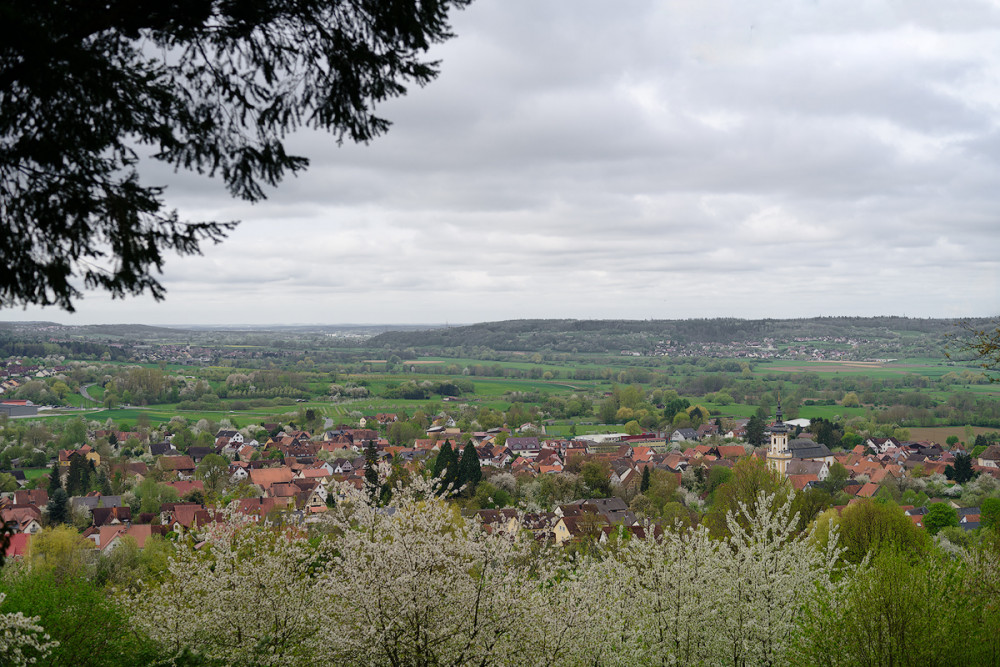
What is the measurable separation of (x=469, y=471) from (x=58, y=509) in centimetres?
2081

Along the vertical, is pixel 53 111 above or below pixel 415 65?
below

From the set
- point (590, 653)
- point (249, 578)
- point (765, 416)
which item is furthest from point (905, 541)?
point (765, 416)

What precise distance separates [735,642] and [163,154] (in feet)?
27.5

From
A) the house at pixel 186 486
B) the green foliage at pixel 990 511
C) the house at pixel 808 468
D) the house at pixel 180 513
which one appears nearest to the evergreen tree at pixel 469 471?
the house at pixel 180 513

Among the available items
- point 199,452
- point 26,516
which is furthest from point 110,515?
point 199,452

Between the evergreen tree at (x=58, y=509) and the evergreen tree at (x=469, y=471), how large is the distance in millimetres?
19830

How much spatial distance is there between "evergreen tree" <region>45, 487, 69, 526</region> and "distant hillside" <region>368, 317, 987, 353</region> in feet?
483

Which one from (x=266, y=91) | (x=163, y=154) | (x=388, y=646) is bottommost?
(x=388, y=646)

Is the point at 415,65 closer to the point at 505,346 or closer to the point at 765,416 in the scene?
the point at 765,416

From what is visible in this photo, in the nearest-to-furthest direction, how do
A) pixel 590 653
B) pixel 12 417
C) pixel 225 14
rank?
pixel 225 14 < pixel 590 653 < pixel 12 417

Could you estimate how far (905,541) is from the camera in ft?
78.4

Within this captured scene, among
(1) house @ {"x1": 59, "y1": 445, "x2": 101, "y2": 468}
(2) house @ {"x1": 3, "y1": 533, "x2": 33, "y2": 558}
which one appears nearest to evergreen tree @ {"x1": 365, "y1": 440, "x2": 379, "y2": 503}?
(2) house @ {"x1": 3, "y1": 533, "x2": 33, "y2": 558}

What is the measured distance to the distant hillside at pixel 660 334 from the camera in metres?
179

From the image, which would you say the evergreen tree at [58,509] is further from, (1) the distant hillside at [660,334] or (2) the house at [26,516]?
(1) the distant hillside at [660,334]
